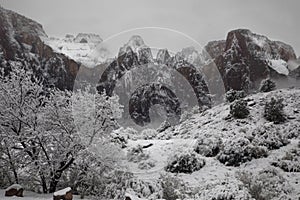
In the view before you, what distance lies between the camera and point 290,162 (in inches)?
590

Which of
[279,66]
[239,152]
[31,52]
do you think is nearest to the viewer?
[239,152]

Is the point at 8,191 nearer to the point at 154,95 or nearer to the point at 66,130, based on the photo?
the point at 66,130

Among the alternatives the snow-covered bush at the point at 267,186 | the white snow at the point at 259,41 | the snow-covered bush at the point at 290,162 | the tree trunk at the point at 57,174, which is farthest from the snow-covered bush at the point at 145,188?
the white snow at the point at 259,41

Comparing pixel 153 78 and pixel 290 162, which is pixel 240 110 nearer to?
pixel 290 162

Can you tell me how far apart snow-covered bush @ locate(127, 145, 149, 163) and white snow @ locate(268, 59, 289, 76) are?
5800 centimetres

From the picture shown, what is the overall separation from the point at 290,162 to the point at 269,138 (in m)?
4.01

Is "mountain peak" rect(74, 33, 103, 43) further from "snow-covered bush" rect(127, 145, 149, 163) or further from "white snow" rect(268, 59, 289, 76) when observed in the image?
"snow-covered bush" rect(127, 145, 149, 163)

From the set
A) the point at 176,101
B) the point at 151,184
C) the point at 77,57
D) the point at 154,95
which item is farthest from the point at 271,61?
the point at 151,184

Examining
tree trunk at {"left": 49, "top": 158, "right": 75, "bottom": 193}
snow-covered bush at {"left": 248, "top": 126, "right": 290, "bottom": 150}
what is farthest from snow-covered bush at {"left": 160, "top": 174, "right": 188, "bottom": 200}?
snow-covered bush at {"left": 248, "top": 126, "right": 290, "bottom": 150}

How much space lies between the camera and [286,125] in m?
22.8

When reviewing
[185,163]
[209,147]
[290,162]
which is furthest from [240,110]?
[290,162]

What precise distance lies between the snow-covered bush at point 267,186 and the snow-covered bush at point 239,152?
3548 mm

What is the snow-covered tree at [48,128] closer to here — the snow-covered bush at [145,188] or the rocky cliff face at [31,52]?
the snow-covered bush at [145,188]

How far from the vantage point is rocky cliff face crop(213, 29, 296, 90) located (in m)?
70.0
